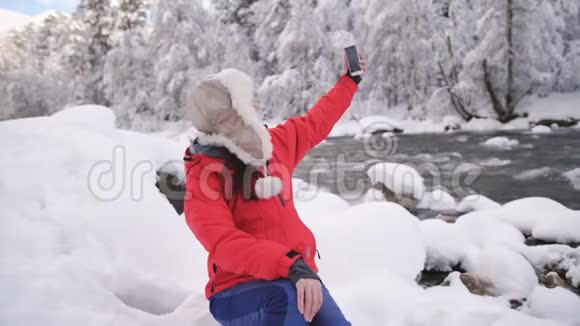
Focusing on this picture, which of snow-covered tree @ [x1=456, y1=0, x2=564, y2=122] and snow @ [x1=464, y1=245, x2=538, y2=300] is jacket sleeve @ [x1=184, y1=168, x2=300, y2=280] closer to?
snow @ [x1=464, y1=245, x2=538, y2=300]

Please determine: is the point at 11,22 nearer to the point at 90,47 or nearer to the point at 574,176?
the point at 90,47

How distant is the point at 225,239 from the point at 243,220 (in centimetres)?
16

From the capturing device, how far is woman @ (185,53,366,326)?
1.40 metres

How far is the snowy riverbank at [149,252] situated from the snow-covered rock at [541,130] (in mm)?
11562

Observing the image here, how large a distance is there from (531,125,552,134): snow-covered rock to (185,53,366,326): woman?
15.5m

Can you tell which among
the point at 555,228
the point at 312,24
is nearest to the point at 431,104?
the point at 312,24

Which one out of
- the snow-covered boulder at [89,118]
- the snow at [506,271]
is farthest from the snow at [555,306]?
the snow-covered boulder at [89,118]

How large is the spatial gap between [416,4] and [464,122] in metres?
7.05

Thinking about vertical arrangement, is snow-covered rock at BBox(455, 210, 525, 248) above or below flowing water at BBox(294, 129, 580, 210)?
above

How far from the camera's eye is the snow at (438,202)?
6.06m

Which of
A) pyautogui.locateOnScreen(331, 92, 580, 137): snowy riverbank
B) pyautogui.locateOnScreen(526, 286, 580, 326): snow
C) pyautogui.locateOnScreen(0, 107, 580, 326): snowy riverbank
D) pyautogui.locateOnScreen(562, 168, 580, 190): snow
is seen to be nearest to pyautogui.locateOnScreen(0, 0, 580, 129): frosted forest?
pyautogui.locateOnScreen(331, 92, 580, 137): snowy riverbank
